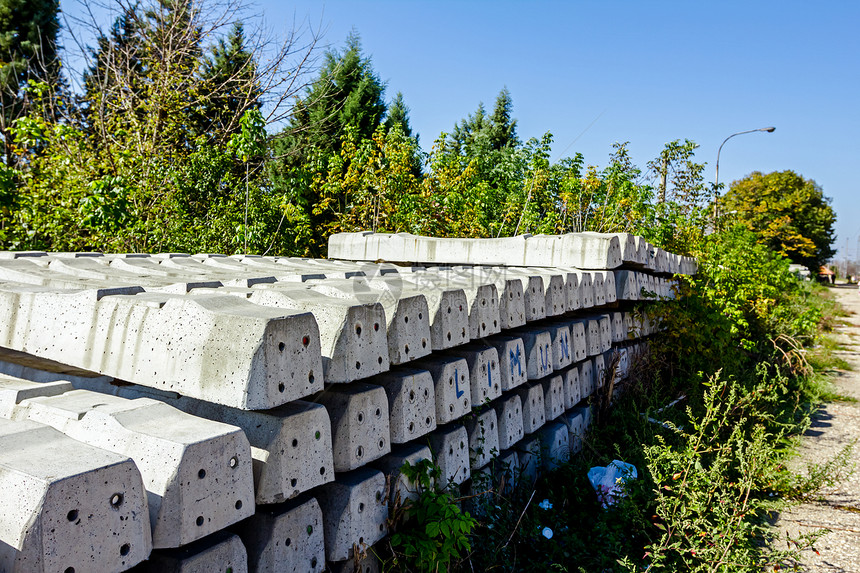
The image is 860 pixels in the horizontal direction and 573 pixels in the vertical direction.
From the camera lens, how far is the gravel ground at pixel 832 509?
144 inches

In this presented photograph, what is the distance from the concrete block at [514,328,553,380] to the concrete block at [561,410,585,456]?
0.69m

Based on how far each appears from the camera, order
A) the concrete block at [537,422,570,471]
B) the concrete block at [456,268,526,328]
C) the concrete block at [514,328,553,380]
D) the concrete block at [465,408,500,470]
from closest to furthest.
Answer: the concrete block at [465,408,500,470]
the concrete block at [456,268,526,328]
the concrete block at [514,328,553,380]
the concrete block at [537,422,570,471]

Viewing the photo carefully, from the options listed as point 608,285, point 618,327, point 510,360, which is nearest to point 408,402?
point 510,360

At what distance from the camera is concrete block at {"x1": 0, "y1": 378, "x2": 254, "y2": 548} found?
149 cm

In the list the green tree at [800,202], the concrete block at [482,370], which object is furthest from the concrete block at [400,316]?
the green tree at [800,202]

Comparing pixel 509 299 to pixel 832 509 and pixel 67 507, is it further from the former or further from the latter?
pixel 832 509

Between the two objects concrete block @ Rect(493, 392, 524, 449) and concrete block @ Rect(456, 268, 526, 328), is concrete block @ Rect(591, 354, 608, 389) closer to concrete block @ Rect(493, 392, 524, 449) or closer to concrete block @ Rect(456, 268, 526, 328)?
concrete block @ Rect(493, 392, 524, 449)

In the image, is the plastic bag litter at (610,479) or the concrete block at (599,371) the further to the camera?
the concrete block at (599,371)

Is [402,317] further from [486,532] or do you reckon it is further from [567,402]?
[567,402]

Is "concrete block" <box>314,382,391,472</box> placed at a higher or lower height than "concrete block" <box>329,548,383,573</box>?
higher

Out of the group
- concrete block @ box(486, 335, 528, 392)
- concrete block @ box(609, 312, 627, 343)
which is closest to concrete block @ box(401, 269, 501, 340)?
concrete block @ box(486, 335, 528, 392)

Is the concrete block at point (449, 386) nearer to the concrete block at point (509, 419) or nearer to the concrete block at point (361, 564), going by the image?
the concrete block at point (509, 419)

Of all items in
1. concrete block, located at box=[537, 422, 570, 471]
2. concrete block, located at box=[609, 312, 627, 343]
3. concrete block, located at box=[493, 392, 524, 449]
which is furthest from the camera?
concrete block, located at box=[609, 312, 627, 343]

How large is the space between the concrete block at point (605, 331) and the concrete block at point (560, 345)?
2.63 feet
